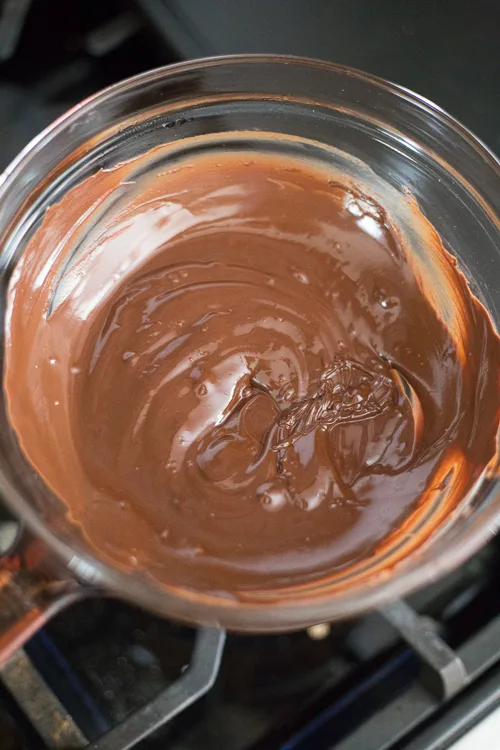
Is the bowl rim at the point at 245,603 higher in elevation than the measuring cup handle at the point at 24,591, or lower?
lower

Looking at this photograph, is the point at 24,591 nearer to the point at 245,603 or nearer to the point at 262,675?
the point at 245,603

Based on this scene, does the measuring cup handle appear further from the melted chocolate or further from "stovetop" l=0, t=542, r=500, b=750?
"stovetop" l=0, t=542, r=500, b=750

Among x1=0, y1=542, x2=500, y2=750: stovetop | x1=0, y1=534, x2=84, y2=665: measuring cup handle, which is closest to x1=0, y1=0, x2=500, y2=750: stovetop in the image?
x1=0, y1=542, x2=500, y2=750: stovetop

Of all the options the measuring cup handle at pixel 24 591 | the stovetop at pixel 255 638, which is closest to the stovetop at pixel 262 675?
the stovetop at pixel 255 638

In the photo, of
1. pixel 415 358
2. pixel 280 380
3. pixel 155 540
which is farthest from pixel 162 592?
pixel 415 358

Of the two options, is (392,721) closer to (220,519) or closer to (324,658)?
(324,658)

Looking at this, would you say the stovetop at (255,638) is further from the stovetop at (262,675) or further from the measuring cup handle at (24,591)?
the measuring cup handle at (24,591)

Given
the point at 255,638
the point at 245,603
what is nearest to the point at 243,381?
the point at 245,603
